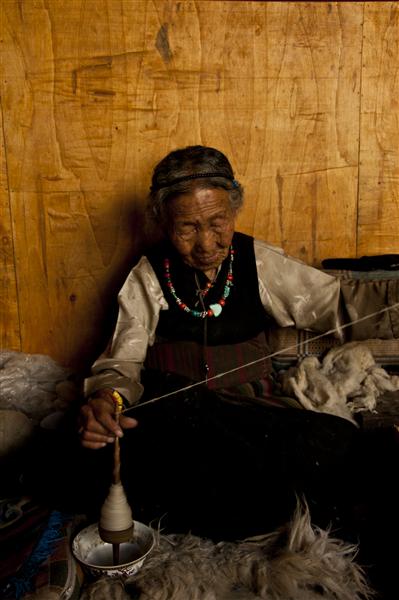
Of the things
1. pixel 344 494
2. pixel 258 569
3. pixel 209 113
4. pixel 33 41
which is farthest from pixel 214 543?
pixel 33 41

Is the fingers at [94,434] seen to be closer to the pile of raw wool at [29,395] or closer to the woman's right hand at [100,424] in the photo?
the woman's right hand at [100,424]

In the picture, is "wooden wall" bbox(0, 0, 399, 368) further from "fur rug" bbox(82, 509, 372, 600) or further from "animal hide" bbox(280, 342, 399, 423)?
"fur rug" bbox(82, 509, 372, 600)

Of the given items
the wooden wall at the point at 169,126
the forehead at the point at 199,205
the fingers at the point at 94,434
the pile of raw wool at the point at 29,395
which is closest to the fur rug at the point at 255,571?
the fingers at the point at 94,434

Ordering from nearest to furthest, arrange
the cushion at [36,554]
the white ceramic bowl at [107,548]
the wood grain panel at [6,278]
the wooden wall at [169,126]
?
1. the cushion at [36,554]
2. the white ceramic bowl at [107,548]
3. the wooden wall at [169,126]
4. the wood grain panel at [6,278]

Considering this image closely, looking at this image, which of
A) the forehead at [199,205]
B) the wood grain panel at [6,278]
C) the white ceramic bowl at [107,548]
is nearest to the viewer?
the white ceramic bowl at [107,548]

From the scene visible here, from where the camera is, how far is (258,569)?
1.56m

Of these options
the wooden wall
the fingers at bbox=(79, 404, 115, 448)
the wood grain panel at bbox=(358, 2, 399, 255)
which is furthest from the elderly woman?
the wood grain panel at bbox=(358, 2, 399, 255)

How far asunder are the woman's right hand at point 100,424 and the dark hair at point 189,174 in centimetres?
69

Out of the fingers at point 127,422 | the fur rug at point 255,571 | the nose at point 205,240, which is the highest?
the nose at point 205,240

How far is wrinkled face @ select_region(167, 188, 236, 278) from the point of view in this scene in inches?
72.3

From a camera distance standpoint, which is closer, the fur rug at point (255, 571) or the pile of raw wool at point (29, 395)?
the fur rug at point (255, 571)

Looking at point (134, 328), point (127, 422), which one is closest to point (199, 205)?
point (134, 328)

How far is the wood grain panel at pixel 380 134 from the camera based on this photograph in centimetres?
222

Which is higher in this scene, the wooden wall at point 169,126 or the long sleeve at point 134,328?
the wooden wall at point 169,126
